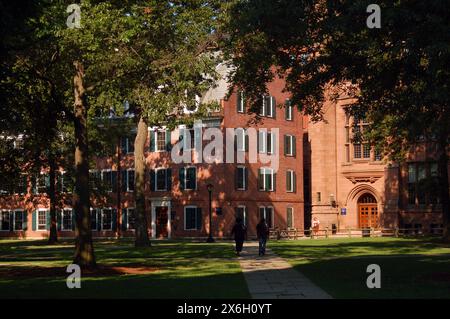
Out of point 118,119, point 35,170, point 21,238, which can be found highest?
point 118,119

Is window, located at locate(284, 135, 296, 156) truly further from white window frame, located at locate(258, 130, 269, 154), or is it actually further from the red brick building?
white window frame, located at locate(258, 130, 269, 154)

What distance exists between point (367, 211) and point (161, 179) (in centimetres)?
1863

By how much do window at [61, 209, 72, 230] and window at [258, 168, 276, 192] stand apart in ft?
61.4

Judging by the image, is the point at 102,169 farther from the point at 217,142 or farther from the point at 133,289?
the point at 133,289

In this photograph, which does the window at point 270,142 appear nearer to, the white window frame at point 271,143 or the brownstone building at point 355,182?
the white window frame at point 271,143

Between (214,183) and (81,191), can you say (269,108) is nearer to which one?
(214,183)

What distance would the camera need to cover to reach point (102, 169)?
66.4 meters

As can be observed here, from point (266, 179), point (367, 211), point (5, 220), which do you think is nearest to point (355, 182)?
point (367, 211)

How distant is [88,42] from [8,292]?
7.58 metres

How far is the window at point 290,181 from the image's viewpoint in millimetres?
65625

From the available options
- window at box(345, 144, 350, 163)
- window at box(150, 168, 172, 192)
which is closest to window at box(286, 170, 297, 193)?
window at box(345, 144, 350, 163)

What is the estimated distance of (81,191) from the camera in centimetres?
2350

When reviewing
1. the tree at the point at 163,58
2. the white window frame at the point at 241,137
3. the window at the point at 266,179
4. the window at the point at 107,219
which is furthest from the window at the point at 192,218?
the tree at the point at 163,58
